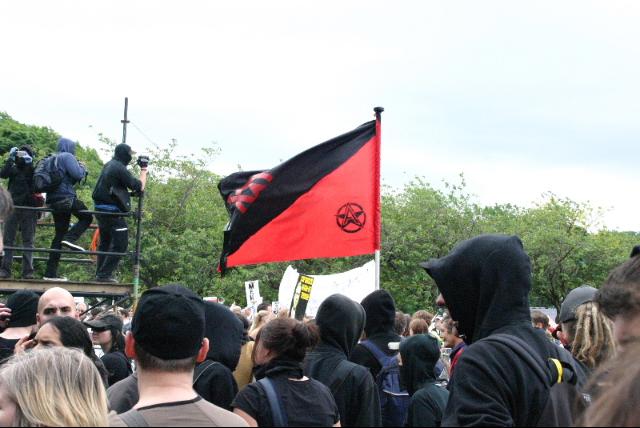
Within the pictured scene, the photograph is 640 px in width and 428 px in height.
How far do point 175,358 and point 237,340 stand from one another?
2.40m

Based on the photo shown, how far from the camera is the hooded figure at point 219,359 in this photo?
5.53 metres

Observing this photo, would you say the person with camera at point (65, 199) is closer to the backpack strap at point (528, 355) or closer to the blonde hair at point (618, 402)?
the backpack strap at point (528, 355)

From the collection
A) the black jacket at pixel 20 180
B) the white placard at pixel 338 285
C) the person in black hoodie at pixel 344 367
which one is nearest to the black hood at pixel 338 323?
the person in black hoodie at pixel 344 367

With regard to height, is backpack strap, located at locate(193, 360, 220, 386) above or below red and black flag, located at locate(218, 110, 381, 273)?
below

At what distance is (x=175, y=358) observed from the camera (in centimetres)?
342

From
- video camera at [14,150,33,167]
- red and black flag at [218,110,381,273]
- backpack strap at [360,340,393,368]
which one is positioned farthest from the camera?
video camera at [14,150,33,167]

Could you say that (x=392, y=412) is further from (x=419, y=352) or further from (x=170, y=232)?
(x=170, y=232)

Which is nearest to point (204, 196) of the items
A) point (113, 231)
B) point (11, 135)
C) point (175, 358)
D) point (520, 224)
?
point (520, 224)

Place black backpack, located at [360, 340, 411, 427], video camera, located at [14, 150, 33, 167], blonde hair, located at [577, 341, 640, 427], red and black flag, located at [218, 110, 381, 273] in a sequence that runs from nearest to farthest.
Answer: blonde hair, located at [577, 341, 640, 427] → black backpack, located at [360, 340, 411, 427] → red and black flag, located at [218, 110, 381, 273] → video camera, located at [14, 150, 33, 167]

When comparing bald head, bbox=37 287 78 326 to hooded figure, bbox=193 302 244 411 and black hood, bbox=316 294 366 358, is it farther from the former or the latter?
black hood, bbox=316 294 366 358

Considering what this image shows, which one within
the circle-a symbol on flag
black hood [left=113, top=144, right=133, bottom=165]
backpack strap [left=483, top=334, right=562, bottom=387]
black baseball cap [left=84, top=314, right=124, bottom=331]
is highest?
black hood [left=113, top=144, right=133, bottom=165]

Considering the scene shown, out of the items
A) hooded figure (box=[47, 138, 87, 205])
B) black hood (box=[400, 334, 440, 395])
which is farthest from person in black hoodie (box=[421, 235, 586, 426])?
hooded figure (box=[47, 138, 87, 205])

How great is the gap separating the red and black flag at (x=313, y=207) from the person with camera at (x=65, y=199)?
2827 mm

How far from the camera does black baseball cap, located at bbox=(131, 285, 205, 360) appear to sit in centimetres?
342
